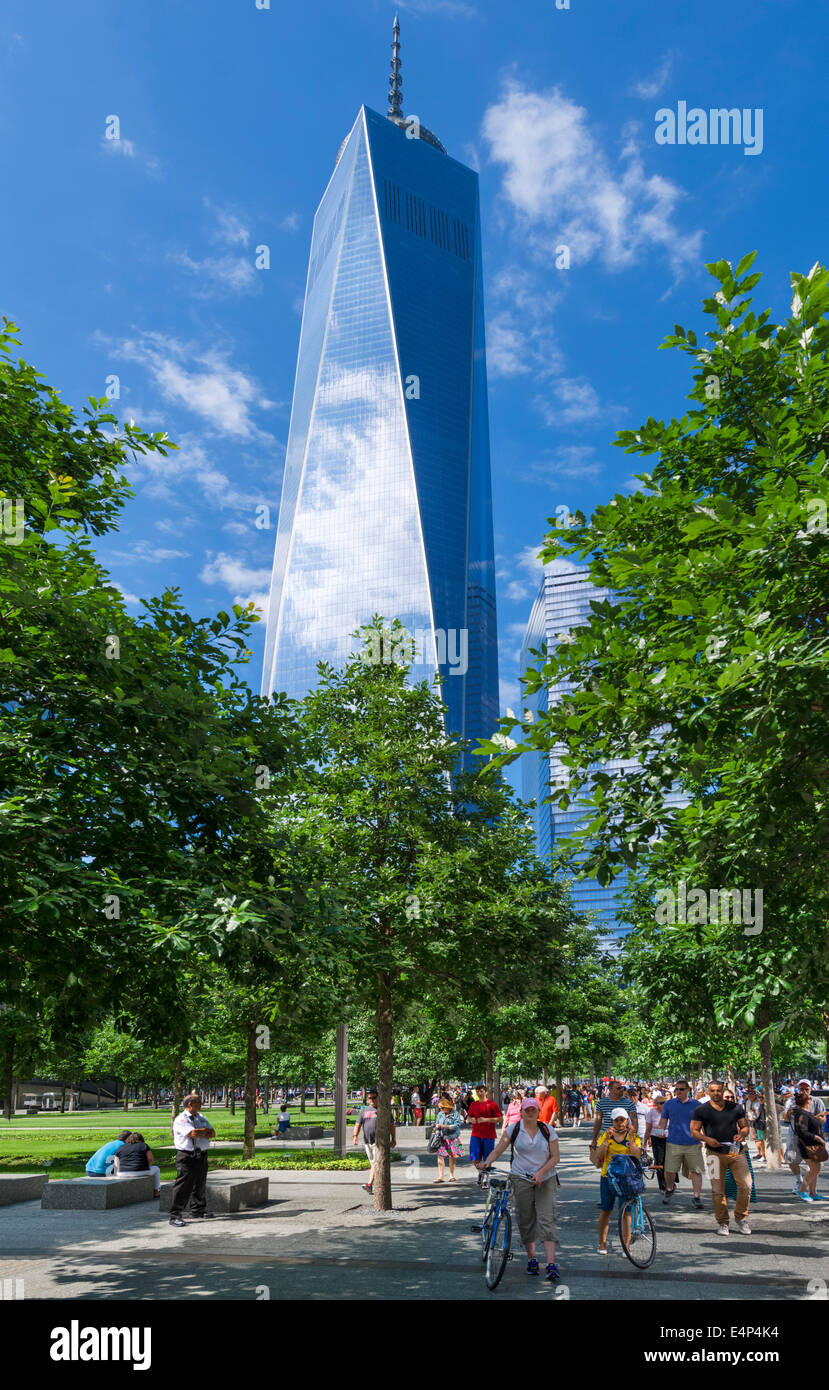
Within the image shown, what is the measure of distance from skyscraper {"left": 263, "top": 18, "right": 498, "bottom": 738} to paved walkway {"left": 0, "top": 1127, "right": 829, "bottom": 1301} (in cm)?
13647

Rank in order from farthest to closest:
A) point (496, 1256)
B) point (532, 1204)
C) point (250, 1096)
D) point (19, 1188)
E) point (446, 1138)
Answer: point (250, 1096) < point (446, 1138) < point (19, 1188) < point (532, 1204) < point (496, 1256)

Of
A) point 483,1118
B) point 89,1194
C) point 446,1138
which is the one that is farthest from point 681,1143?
point 89,1194

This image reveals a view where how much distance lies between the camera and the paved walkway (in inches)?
347

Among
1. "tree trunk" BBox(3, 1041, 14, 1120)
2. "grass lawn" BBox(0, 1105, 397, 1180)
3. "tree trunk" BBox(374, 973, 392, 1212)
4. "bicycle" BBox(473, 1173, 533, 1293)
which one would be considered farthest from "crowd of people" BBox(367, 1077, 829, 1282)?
"tree trunk" BBox(3, 1041, 14, 1120)

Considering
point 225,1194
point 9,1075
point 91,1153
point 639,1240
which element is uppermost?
point 639,1240

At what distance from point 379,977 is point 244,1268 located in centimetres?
611

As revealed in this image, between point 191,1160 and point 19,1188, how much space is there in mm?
4886

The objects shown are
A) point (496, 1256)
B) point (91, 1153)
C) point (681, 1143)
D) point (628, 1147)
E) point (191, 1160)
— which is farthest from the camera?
point (91, 1153)

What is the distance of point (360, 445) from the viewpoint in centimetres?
16438

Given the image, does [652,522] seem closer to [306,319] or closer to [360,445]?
[360,445]

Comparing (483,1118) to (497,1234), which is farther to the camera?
(483,1118)

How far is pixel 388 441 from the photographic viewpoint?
162375 millimetres

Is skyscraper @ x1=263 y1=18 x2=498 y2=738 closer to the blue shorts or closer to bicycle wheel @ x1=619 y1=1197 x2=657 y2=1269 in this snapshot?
the blue shorts

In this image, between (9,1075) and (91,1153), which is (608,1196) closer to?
(91,1153)
